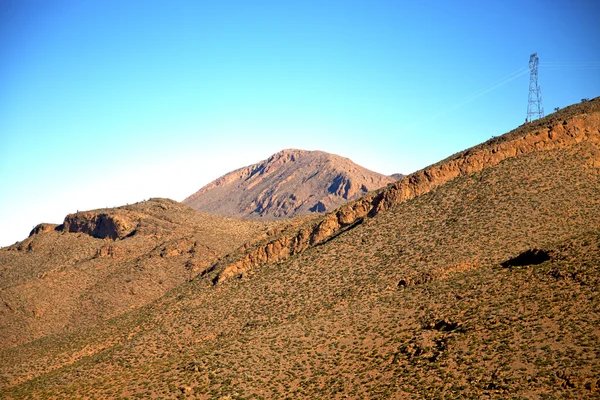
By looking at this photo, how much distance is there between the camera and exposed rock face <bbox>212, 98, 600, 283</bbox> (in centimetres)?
5391

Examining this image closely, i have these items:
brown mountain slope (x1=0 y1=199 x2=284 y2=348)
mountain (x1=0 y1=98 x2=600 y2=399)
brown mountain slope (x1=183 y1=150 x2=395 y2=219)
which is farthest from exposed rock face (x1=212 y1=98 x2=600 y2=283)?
brown mountain slope (x1=183 y1=150 x2=395 y2=219)

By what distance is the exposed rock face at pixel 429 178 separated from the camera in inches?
2122

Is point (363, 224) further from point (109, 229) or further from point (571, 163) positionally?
point (109, 229)

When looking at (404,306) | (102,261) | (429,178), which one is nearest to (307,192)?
(102,261)

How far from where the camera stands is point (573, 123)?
177ft

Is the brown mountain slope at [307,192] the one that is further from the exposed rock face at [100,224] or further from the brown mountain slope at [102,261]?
the exposed rock face at [100,224]

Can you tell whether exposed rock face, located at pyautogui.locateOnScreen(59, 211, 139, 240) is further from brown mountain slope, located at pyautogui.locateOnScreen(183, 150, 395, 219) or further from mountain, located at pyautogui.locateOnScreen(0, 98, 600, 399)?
brown mountain slope, located at pyautogui.locateOnScreen(183, 150, 395, 219)

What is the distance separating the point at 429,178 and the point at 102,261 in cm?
4758

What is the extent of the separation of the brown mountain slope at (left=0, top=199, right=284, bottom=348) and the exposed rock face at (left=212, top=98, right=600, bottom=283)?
12.3 meters

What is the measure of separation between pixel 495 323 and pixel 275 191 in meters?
159

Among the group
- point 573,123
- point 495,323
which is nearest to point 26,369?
point 495,323

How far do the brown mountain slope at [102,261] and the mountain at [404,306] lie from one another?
7.08 meters

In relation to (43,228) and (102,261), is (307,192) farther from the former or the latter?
(102,261)

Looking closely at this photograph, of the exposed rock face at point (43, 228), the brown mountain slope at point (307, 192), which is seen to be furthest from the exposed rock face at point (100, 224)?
the brown mountain slope at point (307, 192)
